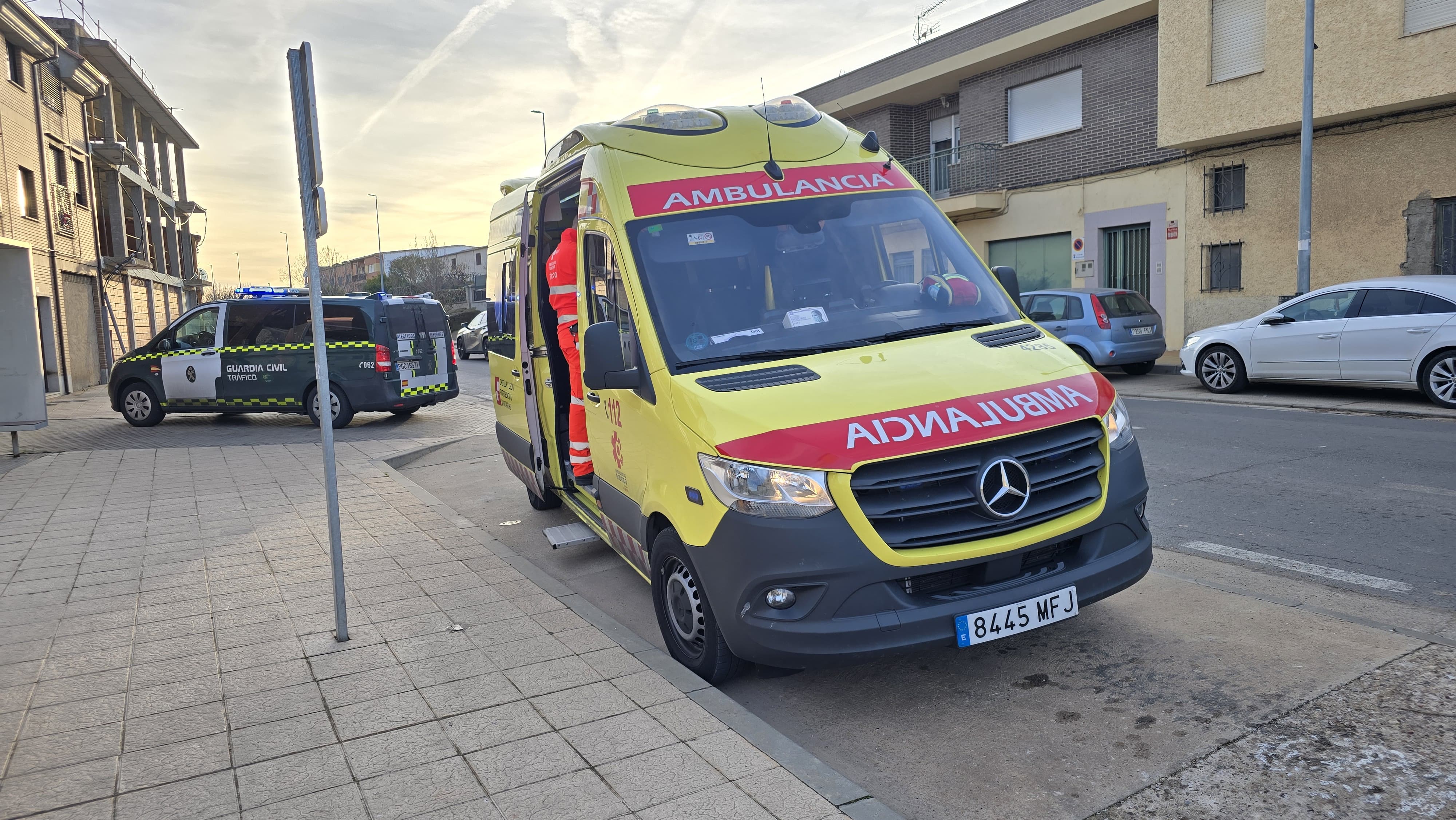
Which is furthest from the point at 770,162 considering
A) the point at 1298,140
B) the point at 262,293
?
the point at 1298,140

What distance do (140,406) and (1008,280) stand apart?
48.3 ft

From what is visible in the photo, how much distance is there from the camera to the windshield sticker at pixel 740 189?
4.72 m

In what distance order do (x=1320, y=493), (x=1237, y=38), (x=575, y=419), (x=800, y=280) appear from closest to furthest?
(x=800, y=280) < (x=575, y=419) < (x=1320, y=493) < (x=1237, y=38)

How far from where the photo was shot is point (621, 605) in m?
5.46

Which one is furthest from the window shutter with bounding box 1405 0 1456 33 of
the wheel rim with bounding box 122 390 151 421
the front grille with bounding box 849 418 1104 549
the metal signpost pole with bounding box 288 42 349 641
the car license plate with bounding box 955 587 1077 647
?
the wheel rim with bounding box 122 390 151 421

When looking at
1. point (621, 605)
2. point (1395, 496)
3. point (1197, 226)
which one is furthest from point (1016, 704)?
point (1197, 226)

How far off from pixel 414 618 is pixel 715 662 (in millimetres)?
1856

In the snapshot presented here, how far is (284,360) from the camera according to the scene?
47.8 feet

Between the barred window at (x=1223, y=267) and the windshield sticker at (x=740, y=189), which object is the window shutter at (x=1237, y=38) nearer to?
the barred window at (x=1223, y=267)

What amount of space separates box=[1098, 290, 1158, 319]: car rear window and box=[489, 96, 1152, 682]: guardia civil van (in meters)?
11.0

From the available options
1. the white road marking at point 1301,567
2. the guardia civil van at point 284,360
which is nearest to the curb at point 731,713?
the white road marking at point 1301,567

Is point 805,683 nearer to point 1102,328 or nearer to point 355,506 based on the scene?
point 355,506

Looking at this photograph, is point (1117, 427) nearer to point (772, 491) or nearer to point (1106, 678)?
point (1106, 678)

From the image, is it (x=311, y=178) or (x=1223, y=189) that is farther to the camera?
(x=1223, y=189)
